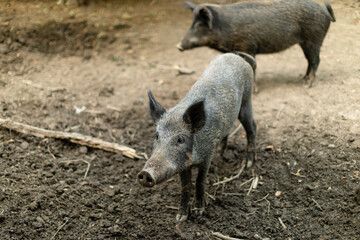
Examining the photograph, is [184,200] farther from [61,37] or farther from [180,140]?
[61,37]

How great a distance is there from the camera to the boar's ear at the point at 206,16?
6.63 meters

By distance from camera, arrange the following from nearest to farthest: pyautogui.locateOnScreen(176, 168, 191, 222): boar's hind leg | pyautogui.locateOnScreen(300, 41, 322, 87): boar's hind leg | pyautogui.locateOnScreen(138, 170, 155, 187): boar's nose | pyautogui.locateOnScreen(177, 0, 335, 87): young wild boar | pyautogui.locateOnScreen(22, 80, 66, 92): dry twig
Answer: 1. pyautogui.locateOnScreen(138, 170, 155, 187): boar's nose
2. pyautogui.locateOnScreen(176, 168, 191, 222): boar's hind leg
3. pyautogui.locateOnScreen(177, 0, 335, 87): young wild boar
4. pyautogui.locateOnScreen(300, 41, 322, 87): boar's hind leg
5. pyautogui.locateOnScreen(22, 80, 66, 92): dry twig

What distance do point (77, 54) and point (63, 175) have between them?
4145 mm

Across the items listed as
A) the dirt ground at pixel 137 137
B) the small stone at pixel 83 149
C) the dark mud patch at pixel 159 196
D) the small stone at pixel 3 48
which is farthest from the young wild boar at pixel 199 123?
the small stone at pixel 3 48

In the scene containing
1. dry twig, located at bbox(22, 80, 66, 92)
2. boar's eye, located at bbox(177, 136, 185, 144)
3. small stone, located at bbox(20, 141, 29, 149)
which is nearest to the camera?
boar's eye, located at bbox(177, 136, 185, 144)

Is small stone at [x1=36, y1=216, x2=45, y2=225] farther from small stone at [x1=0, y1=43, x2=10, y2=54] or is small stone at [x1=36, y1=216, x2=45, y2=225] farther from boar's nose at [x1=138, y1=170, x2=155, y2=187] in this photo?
small stone at [x1=0, y1=43, x2=10, y2=54]

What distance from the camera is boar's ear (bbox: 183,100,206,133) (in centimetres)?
364

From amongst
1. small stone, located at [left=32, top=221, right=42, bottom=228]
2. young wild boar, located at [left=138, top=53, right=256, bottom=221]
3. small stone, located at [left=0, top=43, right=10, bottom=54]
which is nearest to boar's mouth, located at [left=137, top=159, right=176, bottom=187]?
young wild boar, located at [left=138, top=53, right=256, bottom=221]

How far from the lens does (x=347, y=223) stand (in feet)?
12.5

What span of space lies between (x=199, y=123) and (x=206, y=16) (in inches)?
142

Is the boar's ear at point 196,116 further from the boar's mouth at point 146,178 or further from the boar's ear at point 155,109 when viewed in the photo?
the boar's mouth at point 146,178

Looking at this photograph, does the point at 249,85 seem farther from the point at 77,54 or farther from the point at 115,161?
the point at 77,54

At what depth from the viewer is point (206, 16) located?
677 centimetres

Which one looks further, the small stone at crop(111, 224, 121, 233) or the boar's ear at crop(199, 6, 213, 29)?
the boar's ear at crop(199, 6, 213, 29)
